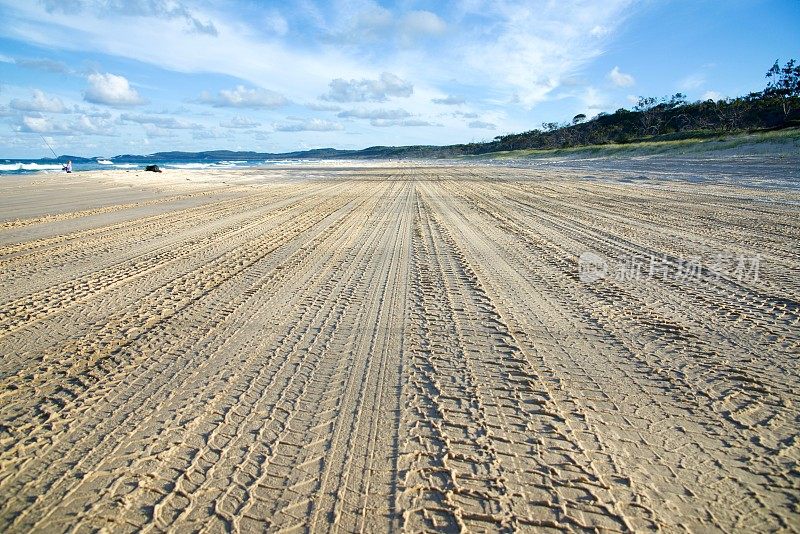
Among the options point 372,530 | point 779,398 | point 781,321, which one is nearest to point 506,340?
point 779,398

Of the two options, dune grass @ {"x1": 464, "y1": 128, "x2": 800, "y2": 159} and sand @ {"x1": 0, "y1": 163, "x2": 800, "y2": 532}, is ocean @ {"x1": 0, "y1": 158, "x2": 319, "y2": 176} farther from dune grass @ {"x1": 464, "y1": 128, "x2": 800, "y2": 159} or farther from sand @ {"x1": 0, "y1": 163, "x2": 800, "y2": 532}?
dune grass @ {"x1": 464, "y1": 128, "x2": 800, "y2": 159}

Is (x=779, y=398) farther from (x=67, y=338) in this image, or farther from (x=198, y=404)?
(x=67, y=338)

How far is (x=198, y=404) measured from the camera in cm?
291

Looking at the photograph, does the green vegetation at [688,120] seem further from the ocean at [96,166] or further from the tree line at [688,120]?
the ocean at [96,166]

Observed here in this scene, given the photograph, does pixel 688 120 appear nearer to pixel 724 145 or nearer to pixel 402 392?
pixel 724 145

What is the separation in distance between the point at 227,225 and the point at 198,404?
8.34 metres

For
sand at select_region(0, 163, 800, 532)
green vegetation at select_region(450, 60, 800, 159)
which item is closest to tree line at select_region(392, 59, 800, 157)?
green vegetation at select_region(450, 60, 800, 159)

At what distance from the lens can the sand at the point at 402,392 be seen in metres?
2.09

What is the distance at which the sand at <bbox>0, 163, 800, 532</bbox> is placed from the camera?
2.09 m

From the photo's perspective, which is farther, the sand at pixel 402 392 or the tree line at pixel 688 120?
the tree line at pixel 688 120

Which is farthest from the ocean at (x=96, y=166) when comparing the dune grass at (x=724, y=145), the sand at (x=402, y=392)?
the dune grass at (x=724, y=145)

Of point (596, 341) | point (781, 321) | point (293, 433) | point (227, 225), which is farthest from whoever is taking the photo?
A: point (227, 225)

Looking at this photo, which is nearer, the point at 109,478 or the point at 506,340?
the point at 109,478

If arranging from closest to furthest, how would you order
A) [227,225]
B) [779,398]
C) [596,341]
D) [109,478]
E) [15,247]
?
[109,478] → [779,398] → [596,341] → [15,247] → [227,225]
